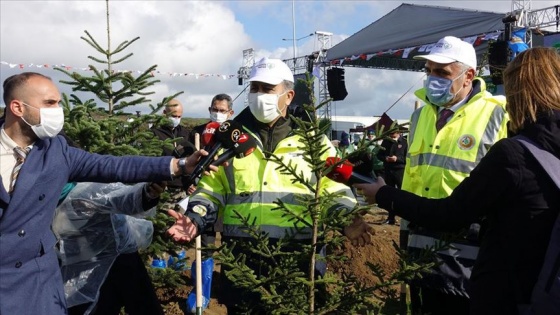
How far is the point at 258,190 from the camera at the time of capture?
3111 millimetres

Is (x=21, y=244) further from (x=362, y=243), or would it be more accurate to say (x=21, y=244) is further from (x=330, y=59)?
(x=330, y=59)

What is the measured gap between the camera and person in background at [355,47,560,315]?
85.4 inches

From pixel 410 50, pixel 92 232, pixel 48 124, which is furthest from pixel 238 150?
pixel 410 50

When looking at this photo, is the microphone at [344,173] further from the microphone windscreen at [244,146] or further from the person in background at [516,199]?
the microphone windscreen at [244,146]

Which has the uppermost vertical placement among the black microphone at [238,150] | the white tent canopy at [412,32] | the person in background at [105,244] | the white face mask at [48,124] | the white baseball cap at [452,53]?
the white tent canopy at [412,32]

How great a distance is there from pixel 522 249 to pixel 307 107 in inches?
37.7

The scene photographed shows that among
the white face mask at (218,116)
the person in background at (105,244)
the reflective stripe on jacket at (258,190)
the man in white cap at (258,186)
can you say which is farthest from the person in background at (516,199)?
the white face mask at (218,116)

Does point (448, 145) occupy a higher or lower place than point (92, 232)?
higher

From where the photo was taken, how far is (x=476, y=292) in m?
2.35

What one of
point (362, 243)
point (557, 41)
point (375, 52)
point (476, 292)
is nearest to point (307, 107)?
point (362, 243)

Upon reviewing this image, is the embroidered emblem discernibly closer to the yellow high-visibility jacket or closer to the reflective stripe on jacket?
the reflective stripe on jacket

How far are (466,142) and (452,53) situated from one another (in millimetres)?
541

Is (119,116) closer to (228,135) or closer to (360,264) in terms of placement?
(228,135)

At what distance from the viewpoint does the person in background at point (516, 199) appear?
2.17m
